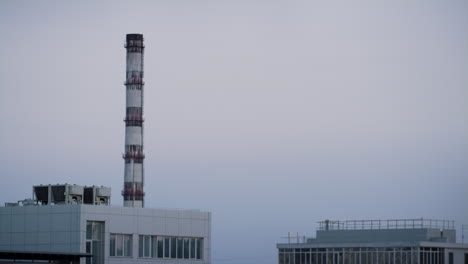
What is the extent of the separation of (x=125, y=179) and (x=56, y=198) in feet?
86.7

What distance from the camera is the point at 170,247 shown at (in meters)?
87.8

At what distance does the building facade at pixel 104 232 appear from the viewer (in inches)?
3182

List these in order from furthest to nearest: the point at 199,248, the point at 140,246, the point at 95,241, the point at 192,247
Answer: the point at 199,248, the point at 192,247, the point at 140,246, the point at 95,241

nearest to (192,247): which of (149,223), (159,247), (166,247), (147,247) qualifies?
(166,247)

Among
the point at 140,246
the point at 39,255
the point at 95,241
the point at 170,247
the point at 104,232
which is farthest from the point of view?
the point at 170,247

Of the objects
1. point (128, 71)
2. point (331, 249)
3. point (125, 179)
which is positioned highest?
point (128, 71)

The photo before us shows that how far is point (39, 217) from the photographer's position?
82562 millimetres

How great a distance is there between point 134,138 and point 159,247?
2887 cm

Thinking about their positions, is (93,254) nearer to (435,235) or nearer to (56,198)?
(56,198)

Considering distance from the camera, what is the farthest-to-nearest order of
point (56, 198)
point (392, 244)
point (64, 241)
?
point (392, 244)
point (56, 198)
point (64, 241)

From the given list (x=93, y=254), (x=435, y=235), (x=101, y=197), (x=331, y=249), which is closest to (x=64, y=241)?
(x=93, y=254)

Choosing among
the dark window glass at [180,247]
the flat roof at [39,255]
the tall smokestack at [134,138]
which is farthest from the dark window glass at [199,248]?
the tall smokestack at [134,138]

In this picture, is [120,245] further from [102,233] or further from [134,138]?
[134,138]

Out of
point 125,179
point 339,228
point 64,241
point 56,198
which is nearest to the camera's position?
point 64,241
